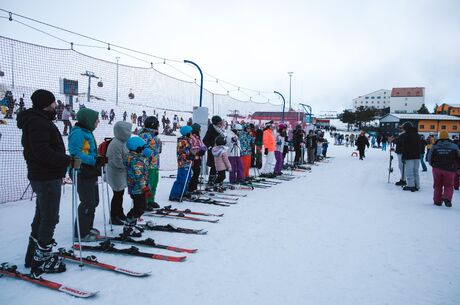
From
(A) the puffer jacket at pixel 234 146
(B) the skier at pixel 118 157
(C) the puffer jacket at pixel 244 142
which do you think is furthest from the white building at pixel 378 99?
(B) the skier at pixel 118 157

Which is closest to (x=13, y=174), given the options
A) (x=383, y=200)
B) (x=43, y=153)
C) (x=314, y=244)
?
(x=43, y=153)

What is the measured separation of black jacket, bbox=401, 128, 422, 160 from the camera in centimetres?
889

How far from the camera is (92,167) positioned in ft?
13.4

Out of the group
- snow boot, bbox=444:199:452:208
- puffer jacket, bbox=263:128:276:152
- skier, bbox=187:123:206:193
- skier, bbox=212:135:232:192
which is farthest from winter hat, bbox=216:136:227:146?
snow boot, bbox=444:199:452:208

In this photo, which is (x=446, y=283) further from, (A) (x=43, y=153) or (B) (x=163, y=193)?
(B) (x=163, y=193)

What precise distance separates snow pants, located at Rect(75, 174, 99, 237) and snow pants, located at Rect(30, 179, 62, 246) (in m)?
0.82

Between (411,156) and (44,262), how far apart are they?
8.99 m

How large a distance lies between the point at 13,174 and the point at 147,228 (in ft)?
17.9

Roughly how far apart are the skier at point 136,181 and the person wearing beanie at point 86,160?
454mm

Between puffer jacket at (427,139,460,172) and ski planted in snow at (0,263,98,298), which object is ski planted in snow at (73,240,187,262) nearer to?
ski planted in snow at (0,263,98,298)

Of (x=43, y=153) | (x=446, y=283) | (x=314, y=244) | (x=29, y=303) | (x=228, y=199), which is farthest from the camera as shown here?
(x=228, y=199)

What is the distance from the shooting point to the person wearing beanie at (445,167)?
23.3ft

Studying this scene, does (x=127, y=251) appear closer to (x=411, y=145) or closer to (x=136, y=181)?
(x=136, y=181)

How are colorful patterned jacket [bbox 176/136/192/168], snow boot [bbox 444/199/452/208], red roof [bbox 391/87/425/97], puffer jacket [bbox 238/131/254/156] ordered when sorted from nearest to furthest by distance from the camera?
colorful patterned jacket [bbox 176/136/192/168] < snow boot [bbox 444/199/452/208] < puffer jacket [bbox 238/131/254/156] < red roof [bbox 391/87/425/97]
